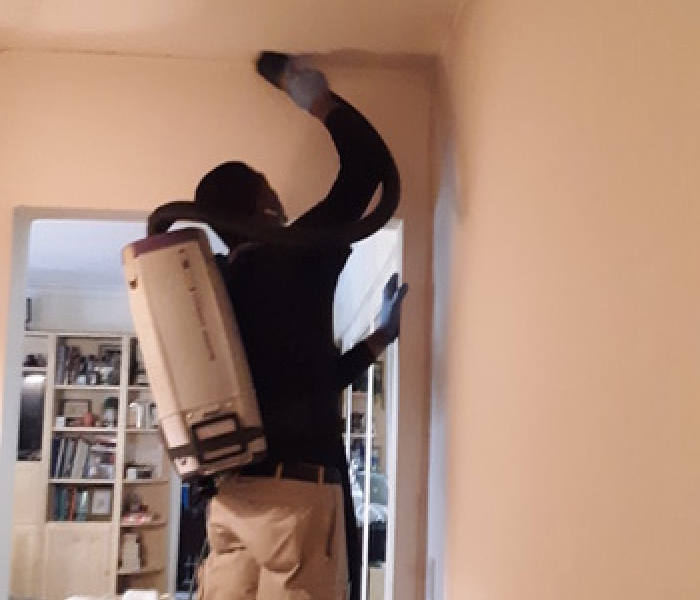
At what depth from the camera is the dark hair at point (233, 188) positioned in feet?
5.53

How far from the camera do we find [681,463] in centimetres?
73

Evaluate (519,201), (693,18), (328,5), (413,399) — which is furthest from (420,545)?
(693,18)

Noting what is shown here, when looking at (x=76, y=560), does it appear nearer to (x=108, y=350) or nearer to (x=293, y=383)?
(x=108, y=350)

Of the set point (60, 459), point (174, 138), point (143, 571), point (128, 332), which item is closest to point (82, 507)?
point (60, 459)

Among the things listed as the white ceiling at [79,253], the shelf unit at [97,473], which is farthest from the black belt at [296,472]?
the shelf unit at [97,473]

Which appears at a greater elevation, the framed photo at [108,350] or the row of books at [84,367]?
the framed photo at [108,350]

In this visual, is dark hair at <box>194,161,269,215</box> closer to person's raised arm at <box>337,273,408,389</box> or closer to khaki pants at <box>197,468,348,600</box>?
person's raised arm at <box>337,273,408,389</box>

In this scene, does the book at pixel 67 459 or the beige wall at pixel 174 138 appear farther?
the book at pixel 67 459

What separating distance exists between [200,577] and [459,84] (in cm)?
104

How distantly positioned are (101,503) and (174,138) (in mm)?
4627

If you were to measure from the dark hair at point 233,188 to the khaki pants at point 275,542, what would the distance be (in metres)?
0.50

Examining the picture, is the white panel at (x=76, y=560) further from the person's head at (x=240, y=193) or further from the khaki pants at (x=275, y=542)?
the person's head at (x=240, y=193)

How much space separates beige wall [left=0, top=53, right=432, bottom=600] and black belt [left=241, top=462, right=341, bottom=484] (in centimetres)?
33

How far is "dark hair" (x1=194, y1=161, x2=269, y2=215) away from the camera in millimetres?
1687
